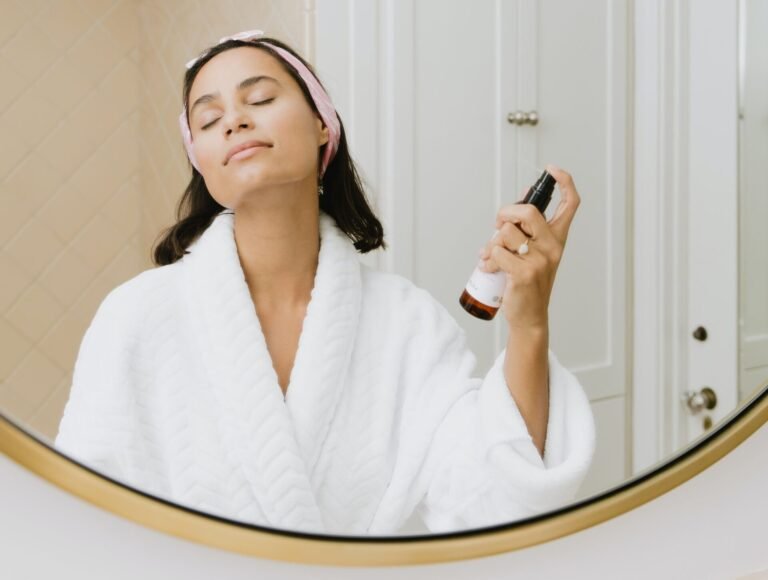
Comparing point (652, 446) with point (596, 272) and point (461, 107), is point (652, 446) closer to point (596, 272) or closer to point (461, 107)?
point (596, 272)

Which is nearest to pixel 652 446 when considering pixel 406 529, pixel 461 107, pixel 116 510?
pixel 406 529

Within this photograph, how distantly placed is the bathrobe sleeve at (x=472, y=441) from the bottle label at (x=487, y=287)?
0.11 feet

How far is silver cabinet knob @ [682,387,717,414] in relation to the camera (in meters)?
0.81

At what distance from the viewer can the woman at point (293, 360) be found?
0.62m

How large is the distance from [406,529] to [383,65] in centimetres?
41

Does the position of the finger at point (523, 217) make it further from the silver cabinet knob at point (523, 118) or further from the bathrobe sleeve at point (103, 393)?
the bathrobe sleeve at point (103, 393)

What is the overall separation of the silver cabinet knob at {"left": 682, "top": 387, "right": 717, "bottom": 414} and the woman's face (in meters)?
0.46

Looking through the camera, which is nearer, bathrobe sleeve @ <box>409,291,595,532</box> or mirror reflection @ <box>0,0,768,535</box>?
mirror reflection @ <box>0,0,768,535</box>

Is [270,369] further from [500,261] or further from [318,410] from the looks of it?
[500,261]

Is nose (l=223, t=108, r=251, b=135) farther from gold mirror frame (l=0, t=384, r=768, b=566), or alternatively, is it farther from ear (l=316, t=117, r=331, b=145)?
gold mirror frame (l=0, t=384, r=768, b=566)

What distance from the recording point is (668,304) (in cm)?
80

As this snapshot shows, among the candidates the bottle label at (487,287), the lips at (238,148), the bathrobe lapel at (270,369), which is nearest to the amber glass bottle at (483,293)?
the bottle label at (487,287)

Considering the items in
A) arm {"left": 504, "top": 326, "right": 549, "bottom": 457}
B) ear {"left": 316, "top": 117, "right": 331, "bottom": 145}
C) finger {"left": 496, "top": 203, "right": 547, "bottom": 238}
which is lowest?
arm {"left": 504, "top": 326, "right": 549, "bottom": 457}

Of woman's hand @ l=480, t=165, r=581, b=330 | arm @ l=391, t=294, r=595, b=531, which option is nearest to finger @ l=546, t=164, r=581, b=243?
woman's hand @ l=480, t=165, r=581, b=330
